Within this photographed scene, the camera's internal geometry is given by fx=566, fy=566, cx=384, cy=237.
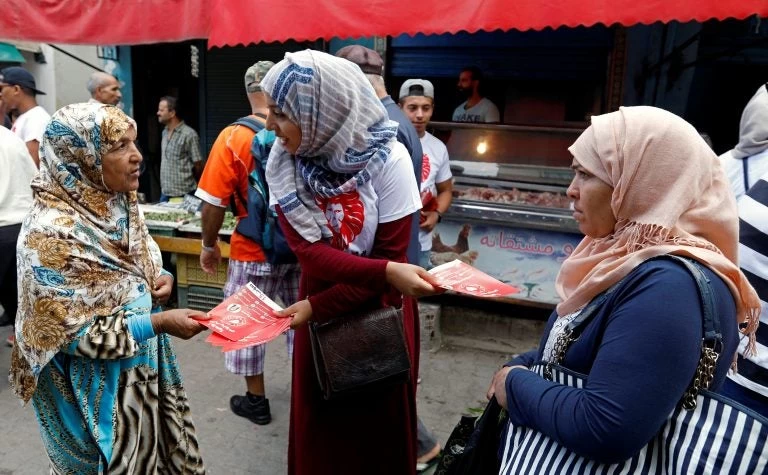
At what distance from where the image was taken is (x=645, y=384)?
1.11 meters

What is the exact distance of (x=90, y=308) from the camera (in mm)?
1872

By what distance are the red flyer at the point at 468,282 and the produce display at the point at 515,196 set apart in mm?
2744

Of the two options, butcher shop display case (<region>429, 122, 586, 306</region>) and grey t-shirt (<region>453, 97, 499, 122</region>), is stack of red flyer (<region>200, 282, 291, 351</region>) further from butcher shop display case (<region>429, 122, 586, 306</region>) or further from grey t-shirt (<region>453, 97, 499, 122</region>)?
grey t-shirt (<region>453, 97, 499, 122</region>)

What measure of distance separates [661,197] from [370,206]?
0.99 metres

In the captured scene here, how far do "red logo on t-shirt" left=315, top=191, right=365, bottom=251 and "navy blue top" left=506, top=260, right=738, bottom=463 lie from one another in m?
0.95

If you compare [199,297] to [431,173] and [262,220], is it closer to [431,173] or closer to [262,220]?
[262,220]

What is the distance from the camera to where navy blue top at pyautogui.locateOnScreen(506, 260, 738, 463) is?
110cm

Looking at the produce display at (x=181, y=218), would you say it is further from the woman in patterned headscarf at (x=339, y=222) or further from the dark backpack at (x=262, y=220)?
the woman in patterned headscarf at (x=339, y=222)

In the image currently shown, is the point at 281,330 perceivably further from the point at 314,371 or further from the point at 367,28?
the point at 367,28

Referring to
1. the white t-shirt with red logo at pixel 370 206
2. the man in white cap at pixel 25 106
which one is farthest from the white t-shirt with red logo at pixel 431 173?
the man in white cap at pixel 25 106

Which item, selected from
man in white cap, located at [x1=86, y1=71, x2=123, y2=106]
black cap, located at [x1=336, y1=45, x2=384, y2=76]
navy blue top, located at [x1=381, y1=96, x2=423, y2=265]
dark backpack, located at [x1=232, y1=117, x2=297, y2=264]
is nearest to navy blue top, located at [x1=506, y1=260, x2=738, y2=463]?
navy blue top, located at [x1=381, y1=96, x2=423, y2=265]

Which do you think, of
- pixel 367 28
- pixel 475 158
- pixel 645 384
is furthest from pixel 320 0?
pixel 645 384

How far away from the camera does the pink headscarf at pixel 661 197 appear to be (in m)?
1.21

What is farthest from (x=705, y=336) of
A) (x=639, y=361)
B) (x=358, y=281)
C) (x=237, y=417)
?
(x=237, y=417)
